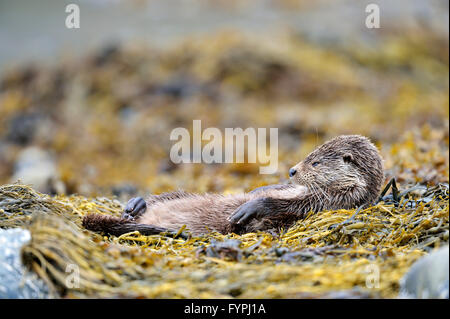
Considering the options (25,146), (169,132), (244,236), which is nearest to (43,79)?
(25,146)

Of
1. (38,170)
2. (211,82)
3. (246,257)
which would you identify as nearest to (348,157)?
(246,257)

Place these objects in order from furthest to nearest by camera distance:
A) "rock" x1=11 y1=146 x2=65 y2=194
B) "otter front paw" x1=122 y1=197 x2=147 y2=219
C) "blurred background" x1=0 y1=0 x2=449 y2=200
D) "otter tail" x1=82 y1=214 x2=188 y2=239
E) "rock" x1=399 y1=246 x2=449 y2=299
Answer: "blurred background" x1=0 y1=0 x2=449 y2=200 → "rock" x1=11 y1=146 x2=65 y2=194 → "otter front paw" x1=122 y1=197 x2=147 y2=219 → "otter tail" x1=82 y1=214 x2=188 y2=239 → "rock" x1=399 y1=246 x2=449 y2=299

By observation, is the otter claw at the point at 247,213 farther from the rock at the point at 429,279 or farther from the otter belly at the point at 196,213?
the rock at the point at 429,279

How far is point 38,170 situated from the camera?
777 centimetres

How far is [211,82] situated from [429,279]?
34.0ft

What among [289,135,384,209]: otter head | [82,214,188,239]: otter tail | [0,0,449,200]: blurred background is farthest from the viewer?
[0,0,449,200]: blurred background

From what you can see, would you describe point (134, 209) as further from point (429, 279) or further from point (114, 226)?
point (429, 279)

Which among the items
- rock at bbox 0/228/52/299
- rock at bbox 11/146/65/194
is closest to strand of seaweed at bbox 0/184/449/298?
rock at bbox 0/228/52/299

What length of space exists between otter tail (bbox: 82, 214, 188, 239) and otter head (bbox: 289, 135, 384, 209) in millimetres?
972

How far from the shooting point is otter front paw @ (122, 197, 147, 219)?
133 inches

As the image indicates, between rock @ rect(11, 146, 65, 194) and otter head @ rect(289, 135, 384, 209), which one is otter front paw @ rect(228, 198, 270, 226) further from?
rock @ rect(11, 146, 65, 194)

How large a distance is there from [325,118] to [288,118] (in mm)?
764

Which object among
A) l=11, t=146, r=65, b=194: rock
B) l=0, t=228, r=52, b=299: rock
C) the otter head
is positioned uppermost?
the otter head

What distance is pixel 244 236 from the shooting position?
291cm
